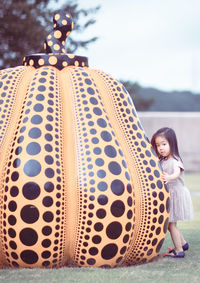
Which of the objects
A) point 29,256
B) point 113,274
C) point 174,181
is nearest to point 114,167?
point 113,274

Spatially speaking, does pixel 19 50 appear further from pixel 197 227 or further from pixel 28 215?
pixel 28 215

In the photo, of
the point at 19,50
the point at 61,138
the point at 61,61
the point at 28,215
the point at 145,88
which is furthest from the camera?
the point at 145,88

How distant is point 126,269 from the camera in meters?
3.86

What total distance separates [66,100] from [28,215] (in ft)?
3.03

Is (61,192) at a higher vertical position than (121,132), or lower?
lower

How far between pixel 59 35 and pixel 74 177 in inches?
53.6

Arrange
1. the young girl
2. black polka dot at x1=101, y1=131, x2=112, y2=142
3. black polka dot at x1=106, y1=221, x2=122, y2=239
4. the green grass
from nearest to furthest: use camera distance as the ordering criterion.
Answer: the green grass, black polka dot at x1=106, y1=221, x2=122, y2=239, black polka dot at x1=101, y1=131, x2=112, y2=142, the young girl

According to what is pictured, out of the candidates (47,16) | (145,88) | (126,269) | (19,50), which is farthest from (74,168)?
(145,88)

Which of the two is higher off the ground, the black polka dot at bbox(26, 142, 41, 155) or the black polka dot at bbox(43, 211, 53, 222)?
the black polka dot at bbox(26, 142, 41, 155)

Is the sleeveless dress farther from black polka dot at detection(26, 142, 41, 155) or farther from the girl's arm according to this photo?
black polka dot at detection(26, 142, 41, 155)

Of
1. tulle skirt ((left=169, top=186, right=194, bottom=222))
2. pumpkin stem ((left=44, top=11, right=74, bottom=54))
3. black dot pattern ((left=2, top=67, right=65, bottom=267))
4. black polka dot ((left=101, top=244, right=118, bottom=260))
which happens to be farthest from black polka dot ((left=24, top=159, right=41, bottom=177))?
tulle skirt ((left=169, top=186, right=194, bottom=222))

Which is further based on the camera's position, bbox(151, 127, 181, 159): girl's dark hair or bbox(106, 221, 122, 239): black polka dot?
bbox(151, 127, 181, 159): girl's dark hair

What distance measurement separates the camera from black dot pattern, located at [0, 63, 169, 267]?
3.77 metres

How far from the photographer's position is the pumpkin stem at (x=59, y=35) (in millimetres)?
4562
